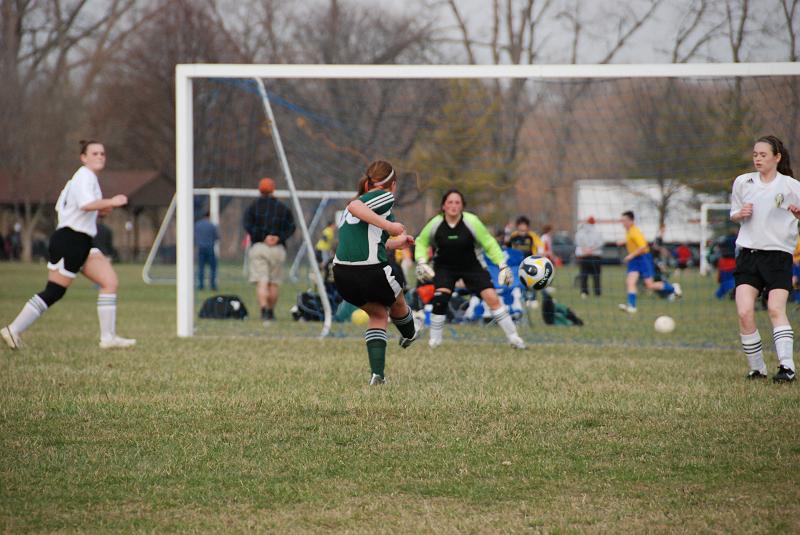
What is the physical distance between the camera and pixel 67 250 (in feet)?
34.5

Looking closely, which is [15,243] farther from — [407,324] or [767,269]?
[767,269]

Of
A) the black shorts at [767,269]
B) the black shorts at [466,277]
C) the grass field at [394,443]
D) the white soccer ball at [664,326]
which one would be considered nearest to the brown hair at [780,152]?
the black shorts at [767,269]

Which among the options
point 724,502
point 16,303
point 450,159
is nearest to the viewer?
point 724,502

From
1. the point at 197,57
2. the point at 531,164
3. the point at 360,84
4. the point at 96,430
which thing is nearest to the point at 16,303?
the point at 360,84

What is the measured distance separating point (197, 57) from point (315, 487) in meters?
46.3

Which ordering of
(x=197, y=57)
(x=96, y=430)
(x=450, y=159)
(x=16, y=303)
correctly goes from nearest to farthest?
(x=96, y=430), (x=450, y=159), (x=16, y=303), (x=197, y=57)

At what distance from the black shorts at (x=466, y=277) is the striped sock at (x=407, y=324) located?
9.37ft

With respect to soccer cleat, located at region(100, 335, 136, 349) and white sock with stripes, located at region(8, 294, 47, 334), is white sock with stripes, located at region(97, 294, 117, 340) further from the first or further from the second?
white sock with stripes, located at region(8, 294, 47, 334)

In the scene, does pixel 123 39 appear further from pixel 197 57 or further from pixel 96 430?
pixel 96 430

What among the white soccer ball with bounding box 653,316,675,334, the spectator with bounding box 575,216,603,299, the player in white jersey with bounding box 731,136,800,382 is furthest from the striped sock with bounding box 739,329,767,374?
the spectator with bounding box 575,216,603,299

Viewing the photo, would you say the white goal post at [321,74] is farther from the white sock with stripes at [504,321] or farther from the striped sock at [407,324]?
the striped sock at [407,324]

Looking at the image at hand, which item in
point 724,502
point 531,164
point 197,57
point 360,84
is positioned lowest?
point 724,502

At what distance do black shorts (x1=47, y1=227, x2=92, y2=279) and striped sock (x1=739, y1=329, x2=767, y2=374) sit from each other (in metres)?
6.52

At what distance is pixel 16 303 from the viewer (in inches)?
758
